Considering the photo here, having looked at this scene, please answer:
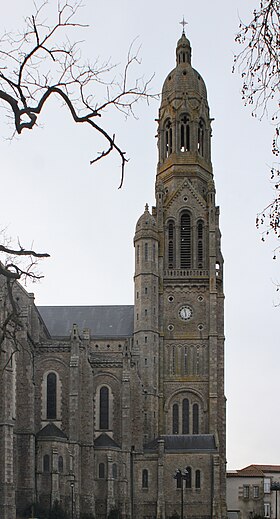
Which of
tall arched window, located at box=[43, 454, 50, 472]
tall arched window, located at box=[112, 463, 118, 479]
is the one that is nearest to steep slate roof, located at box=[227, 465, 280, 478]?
tall arched window, located at box=[112, 463, 118, 479]

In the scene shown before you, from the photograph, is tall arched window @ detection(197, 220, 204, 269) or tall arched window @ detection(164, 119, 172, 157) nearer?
tall arched window @ detection(197, 220, 204, 269)

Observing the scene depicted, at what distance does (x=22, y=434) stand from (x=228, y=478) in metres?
30.7

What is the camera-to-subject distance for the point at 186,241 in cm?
8731

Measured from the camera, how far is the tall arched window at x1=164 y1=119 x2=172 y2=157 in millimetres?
91575

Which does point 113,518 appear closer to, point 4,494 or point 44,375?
point 44,375

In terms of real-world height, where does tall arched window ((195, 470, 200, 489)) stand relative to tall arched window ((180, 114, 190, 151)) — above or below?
below

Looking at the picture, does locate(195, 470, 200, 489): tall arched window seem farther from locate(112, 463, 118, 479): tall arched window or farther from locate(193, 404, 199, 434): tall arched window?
locate(112, 463, 118, 479): tall arched window

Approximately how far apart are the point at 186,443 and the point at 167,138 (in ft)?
96.2

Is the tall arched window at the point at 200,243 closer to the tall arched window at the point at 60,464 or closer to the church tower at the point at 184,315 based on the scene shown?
the church tower at the point at 184,315

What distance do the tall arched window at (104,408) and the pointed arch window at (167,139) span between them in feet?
80.0

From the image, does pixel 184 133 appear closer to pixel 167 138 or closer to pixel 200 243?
pixel 167 138

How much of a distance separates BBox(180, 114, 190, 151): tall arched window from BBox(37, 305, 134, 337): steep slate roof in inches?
625

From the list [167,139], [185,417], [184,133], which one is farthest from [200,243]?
[185,417]

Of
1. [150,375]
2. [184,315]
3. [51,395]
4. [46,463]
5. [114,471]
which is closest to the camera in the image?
[46,463]
